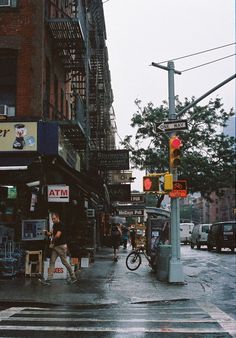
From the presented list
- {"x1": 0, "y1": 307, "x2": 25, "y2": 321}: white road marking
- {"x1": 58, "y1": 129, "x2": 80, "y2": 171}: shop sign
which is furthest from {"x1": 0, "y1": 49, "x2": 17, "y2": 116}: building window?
{"x1": 0, "y1": 307, "x2": 25, "y2": 321}: white road marking

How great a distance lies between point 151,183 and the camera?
47.2ft

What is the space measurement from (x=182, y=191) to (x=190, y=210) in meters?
161

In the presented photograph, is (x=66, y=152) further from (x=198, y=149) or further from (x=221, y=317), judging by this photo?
(x=198, y=149)

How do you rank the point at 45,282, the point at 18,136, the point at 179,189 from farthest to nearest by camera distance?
the point at 18,136
the point at 179,189
the point at 45,282

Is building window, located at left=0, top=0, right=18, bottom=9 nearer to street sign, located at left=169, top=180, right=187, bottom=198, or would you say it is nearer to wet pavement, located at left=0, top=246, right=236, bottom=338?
street sign, located at left=169, top=180, right=187, bottom=198

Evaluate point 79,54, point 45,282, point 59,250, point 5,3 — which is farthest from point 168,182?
point 79,54

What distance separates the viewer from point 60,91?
20.9m

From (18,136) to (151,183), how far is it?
177 inches

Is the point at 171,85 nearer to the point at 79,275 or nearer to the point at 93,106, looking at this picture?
the point at 79,275

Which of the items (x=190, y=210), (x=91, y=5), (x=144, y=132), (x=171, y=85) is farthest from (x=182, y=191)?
(x=190, y=210)

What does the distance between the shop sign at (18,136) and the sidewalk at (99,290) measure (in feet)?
13.3

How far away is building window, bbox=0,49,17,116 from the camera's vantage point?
55.1 feet

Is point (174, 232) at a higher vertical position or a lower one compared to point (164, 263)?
higher

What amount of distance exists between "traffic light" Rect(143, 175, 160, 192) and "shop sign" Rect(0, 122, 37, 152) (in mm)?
3708
